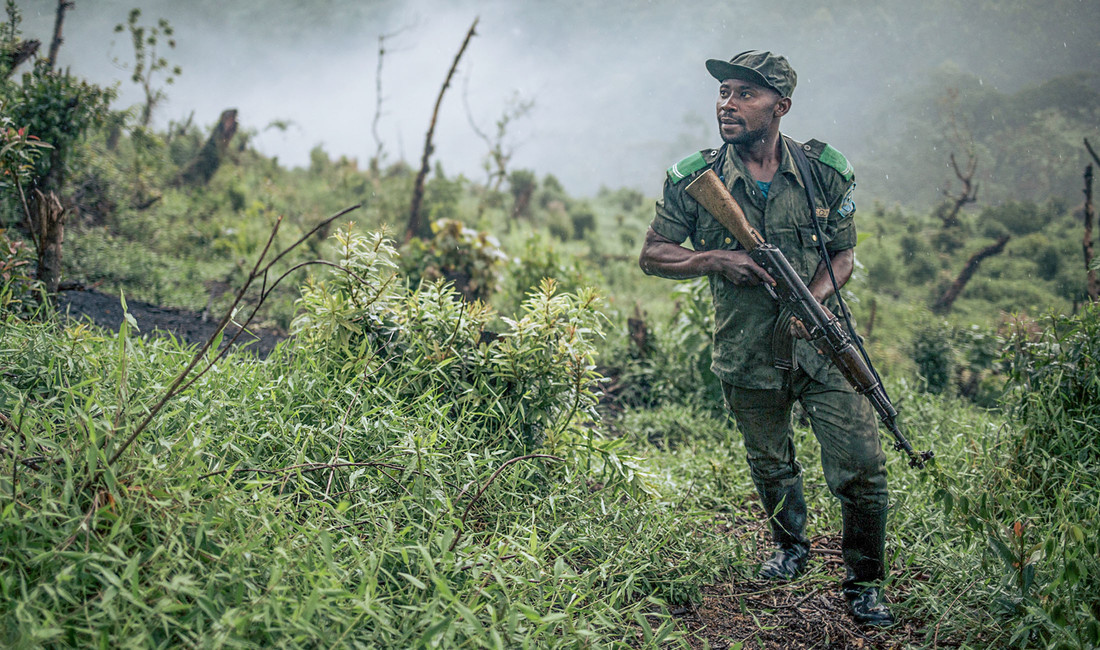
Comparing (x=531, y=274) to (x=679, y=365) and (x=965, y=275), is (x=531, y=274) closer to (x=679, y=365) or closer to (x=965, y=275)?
(x=679, y=365)

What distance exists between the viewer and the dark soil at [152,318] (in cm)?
426

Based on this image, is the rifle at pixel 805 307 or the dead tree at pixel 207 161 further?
the dead tree at pixel 207 161

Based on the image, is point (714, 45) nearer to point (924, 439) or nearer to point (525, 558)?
point (924, 439)

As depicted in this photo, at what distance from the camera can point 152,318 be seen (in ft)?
15.3

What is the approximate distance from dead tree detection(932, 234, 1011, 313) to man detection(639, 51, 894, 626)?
328 inches

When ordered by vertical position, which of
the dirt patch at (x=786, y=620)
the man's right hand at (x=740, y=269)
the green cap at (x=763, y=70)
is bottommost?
the dirt patch at (x=786, y=620)

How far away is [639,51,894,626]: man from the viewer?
245 centimetres

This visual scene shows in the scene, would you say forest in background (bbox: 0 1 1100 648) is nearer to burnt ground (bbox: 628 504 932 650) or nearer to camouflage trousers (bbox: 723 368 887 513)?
burnt ground (bbox: 628 504 932 650)

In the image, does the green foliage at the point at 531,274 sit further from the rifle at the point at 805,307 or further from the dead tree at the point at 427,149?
the rifle at the point at 805,307

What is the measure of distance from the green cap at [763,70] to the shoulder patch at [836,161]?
0.97 ft

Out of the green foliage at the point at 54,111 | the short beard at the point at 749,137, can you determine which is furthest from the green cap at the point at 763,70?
the green foliage at the point at 54,111

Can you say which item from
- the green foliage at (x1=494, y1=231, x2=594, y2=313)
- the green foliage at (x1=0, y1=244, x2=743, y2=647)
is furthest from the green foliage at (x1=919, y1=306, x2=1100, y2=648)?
the green foliage at (x1=494, y1=231, x2=594, y2=313)

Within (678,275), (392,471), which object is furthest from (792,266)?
(392,471)

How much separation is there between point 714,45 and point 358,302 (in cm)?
2265
